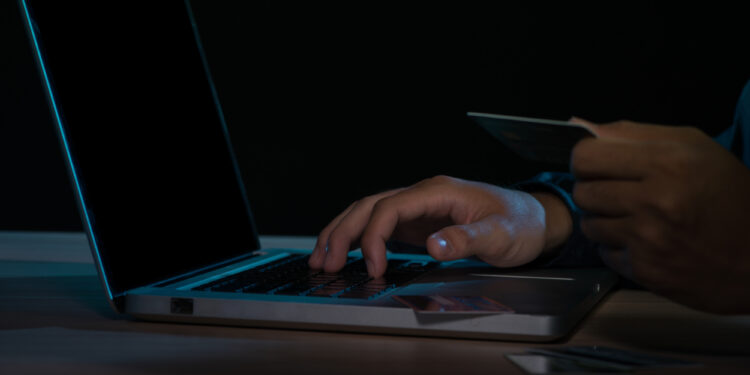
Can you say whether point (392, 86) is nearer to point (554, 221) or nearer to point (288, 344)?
point (554, 221)

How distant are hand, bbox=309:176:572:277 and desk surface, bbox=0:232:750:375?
14cm

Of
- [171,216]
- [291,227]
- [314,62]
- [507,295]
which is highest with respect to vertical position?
[314,62]

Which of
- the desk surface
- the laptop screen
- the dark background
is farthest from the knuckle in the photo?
the dark background

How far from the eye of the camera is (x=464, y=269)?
38.6 inches

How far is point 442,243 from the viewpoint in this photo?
790 mm

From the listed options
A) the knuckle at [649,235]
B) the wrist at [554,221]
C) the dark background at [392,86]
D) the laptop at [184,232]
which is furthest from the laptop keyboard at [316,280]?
the dark background at [392,86]

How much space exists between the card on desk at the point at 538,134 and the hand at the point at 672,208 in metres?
0.02

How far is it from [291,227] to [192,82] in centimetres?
81

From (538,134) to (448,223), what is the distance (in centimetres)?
39

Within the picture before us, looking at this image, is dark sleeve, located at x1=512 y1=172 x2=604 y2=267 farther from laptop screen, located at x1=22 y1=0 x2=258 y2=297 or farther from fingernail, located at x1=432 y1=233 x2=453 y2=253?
laptop screen, located at x1=22 y1=0 x2=258 y2=297

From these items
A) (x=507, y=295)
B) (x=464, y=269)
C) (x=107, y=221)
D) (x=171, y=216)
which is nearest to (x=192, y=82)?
(x=171, y=216)

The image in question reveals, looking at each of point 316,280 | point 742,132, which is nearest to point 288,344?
point 316,280

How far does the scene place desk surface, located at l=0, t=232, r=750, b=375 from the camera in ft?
1.91

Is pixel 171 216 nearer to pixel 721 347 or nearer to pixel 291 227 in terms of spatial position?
pixel 721 347
